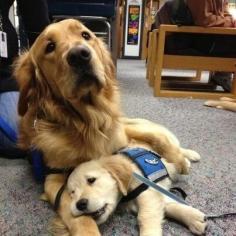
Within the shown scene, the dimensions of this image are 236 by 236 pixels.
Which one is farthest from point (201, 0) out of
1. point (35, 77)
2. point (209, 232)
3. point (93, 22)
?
point (209, 232)

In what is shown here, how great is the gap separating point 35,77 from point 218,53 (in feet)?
6.09

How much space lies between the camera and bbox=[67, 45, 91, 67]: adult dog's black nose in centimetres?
89

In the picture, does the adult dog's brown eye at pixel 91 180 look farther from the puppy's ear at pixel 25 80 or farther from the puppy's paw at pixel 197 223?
the puppy's ear at pixel 25 80

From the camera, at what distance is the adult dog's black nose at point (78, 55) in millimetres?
895

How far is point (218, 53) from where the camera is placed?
8.43 feet

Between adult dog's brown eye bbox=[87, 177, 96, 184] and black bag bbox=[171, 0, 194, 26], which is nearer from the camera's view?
adult dog's brown eye bbox=[87, 177, 96, 184]

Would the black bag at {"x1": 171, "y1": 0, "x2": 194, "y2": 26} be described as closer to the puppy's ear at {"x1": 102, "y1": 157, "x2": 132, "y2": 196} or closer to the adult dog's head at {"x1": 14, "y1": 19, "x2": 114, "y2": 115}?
the adult dog's head at {"x1": 14, "y1": 19, "x2": 114, "y2": 115}

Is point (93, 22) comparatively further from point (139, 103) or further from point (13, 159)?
point (13, 159)

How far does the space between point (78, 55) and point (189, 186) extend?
0.56 m

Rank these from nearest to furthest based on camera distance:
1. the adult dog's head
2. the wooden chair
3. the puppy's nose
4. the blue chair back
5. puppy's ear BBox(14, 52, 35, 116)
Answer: the puppy's nose
the adult dog's head
puppy's ear BBox(14, 52, 35, 116)
the blue chair back
the wooden chair

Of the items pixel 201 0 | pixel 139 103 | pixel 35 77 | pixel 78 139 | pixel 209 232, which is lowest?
pixel 139 103

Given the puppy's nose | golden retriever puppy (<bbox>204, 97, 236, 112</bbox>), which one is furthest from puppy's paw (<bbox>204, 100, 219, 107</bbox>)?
the puppy's nose

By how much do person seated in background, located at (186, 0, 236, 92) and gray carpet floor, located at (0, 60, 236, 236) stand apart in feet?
2.23

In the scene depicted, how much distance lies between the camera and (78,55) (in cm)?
90
